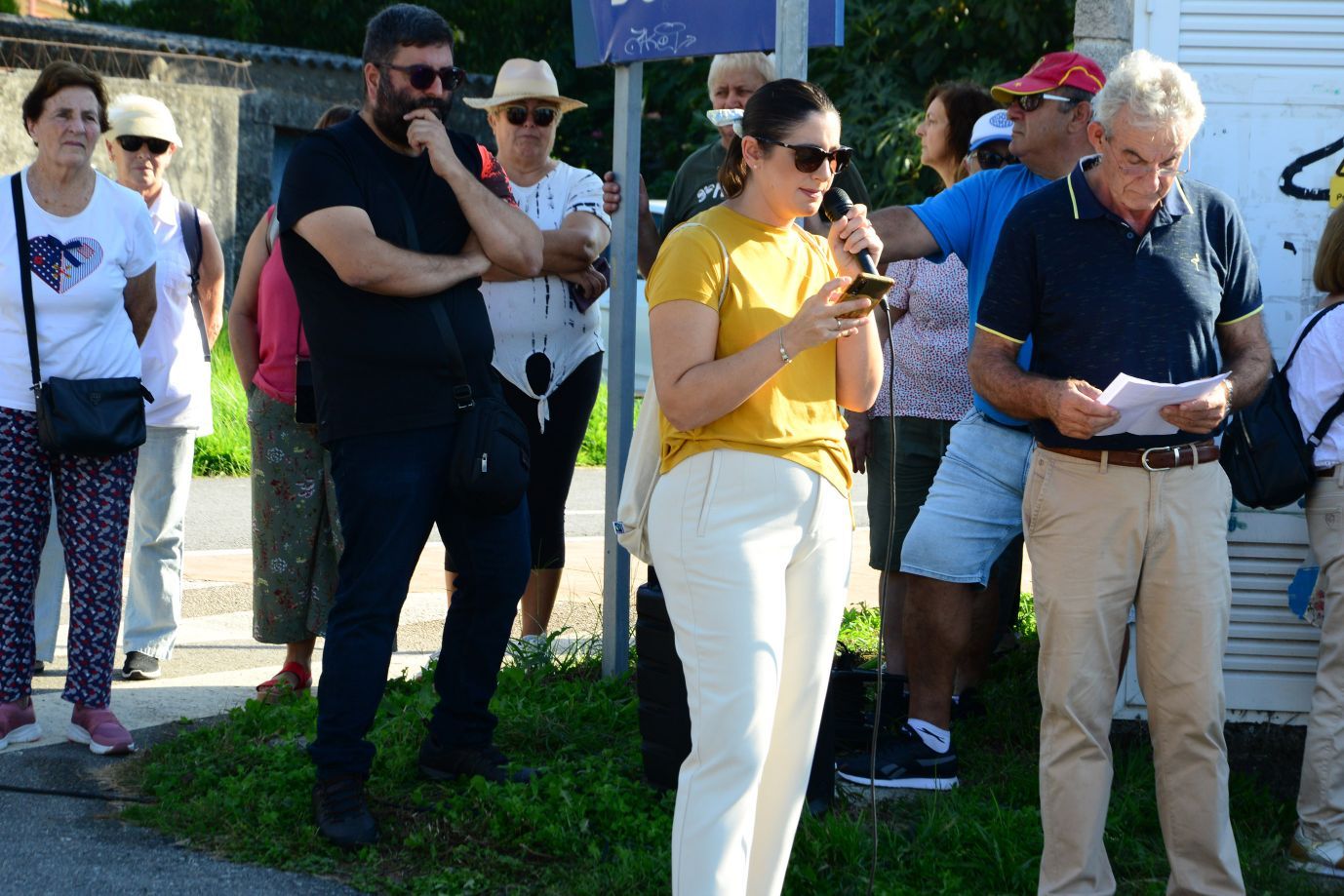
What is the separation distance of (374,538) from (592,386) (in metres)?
1.83

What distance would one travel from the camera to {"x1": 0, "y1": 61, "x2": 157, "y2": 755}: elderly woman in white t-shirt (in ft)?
17.0

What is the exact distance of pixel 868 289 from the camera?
11.4 ft

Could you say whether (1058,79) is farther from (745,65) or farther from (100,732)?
(100,732)

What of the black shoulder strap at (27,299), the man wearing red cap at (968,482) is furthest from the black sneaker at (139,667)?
the man wearing red cap at (968,482)

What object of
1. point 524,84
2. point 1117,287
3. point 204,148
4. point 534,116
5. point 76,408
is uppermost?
point 204,148

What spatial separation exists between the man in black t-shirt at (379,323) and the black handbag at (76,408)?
0.95m

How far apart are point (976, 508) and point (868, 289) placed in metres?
1.71

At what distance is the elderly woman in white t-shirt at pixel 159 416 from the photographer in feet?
20.7

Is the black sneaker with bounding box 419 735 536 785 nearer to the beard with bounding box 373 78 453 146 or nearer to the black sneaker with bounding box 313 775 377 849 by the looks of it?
the black sneaker with bounding box 313 775 377 849

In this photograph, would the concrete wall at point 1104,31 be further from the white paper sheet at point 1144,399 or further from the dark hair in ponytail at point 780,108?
the dark hair in ponytail at point 780,108

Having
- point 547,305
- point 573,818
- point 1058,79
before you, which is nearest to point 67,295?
point 547,305

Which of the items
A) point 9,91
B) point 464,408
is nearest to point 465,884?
point 464,408

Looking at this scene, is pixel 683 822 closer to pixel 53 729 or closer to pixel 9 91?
pixel 53 729

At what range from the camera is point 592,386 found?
20.2 feet
